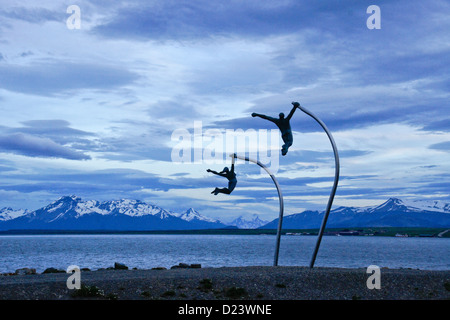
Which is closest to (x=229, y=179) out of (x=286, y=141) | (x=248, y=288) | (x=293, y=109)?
(x=286, y=141)

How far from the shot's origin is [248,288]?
66.9 feet

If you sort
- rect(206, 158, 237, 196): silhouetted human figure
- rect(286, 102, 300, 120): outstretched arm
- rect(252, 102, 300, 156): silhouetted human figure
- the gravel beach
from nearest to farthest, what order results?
the gravel beach, rect(286, 102, 300, 120): outstretched arm, rect(252, 102, 300, 156): silhouetted human figure, rect(206, 158, 237, 196): silhouetted human figure

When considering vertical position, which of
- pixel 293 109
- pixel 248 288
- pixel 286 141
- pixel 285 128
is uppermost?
pixel 293 109

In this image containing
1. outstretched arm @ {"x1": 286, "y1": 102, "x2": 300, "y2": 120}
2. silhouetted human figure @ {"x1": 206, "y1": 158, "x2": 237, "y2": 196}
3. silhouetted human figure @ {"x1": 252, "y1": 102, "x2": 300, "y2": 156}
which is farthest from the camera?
silhouetted human figure @ {"x1": 206, "y1": 158, "x2": 237, "y2": 196}

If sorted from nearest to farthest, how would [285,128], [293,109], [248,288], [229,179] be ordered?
[248,288], [293,109], [285,128], [229,179]

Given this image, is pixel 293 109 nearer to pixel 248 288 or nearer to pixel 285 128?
pixel 285 128

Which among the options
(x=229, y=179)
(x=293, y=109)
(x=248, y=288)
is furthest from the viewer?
(x=229, y=179)

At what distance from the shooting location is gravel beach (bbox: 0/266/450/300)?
766 inches

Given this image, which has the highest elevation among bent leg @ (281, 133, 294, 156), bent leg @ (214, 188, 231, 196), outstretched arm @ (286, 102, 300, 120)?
outstretched arm @ (286, 102, 300, 120)

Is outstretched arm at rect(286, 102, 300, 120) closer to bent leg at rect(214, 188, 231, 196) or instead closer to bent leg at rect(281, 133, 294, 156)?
bent leg at rect(281, 133, 294, 156)

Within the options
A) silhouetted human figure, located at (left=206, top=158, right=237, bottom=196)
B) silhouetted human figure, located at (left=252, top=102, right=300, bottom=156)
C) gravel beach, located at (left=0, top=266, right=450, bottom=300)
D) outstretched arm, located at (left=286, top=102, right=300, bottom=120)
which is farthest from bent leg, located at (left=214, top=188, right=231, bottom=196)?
gravel beach, located at (left=0, top=266, right=450, bottom=300)
